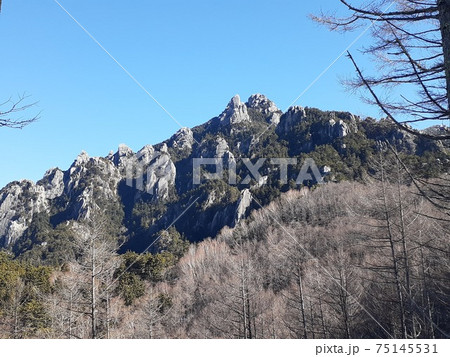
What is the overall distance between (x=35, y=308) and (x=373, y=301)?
2024 cm

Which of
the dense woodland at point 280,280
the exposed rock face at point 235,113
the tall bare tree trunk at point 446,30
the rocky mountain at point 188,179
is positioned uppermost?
the exposed rock face at point 235,113

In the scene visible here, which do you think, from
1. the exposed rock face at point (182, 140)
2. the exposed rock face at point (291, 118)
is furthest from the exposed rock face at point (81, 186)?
the exposed rock face at point (291, 118)

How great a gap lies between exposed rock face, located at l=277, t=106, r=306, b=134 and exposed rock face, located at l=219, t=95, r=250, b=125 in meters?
18.0

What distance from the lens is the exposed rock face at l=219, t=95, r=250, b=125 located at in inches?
4648

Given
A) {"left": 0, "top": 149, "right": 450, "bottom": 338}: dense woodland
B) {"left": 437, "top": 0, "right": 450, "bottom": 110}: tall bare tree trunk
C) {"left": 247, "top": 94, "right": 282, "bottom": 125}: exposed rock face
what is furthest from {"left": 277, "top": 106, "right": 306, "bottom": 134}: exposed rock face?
{"left": 437, "top": 0, "right": 450, "bottom": 110}: tall bare tree trunk

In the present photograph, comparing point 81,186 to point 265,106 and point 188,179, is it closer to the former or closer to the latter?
point 188,179

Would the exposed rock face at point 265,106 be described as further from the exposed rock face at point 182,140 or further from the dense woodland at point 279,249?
the exposed rock face at point 182,140

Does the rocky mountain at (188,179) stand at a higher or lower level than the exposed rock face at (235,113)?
lower

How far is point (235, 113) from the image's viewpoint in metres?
120

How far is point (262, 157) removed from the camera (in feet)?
269

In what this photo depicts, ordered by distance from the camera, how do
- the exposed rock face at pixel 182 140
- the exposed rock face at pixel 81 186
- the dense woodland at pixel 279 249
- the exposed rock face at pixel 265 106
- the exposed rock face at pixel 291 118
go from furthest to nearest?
the exposed rock face at pixel 182 140 → the exposed rock face at pixel 265 106 → the exposed rock face at pixel 291 118 → the exposed rock face at pixel 81 186 → the dense woodland at pixel 279 249

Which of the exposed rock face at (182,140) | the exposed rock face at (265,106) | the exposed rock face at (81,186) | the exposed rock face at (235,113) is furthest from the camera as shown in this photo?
the exposed rock face at (182,140)

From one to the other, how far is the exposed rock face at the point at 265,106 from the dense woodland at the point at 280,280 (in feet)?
196

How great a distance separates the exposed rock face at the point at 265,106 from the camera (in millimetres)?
118625
